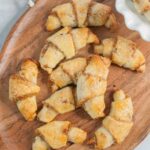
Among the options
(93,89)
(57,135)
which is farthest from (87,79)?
(57,135)

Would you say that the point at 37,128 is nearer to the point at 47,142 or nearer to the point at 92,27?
the point at 47,142

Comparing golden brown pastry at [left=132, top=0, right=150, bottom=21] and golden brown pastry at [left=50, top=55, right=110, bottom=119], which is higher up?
golden brown pastry at [left=132, top=0, right=150, bottom=21]

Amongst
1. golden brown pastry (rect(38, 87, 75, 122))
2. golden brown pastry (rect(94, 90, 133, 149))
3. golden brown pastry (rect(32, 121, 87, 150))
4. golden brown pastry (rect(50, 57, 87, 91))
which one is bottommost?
golden brown pastry (rect(94, 90, 133, 149))

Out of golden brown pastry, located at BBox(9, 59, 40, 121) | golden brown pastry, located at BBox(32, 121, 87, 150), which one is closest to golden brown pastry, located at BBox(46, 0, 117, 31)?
golden brown pastry, located at BBox(9, 59, 40, 121)

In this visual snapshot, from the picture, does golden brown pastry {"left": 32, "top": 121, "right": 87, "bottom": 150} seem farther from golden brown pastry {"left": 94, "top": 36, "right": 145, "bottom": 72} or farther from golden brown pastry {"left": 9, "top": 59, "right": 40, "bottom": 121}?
golden brown pastry {"left": 94, "top": 36, "right": 145, "bottom": 72}

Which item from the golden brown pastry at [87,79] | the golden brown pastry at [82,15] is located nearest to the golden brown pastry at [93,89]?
the golden brown pastry at [87,79]

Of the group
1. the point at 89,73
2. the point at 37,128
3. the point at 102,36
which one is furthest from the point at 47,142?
the point at 102,36
